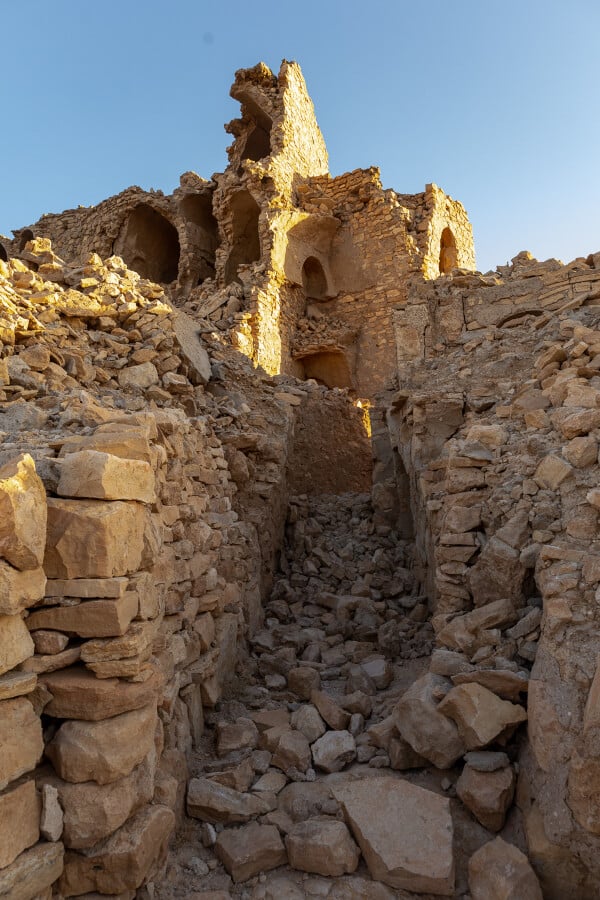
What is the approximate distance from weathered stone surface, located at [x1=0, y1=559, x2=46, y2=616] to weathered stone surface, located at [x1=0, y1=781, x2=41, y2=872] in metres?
0.66

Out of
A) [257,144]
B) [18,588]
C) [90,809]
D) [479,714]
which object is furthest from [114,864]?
[257,144]

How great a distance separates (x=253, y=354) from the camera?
12.0 metres

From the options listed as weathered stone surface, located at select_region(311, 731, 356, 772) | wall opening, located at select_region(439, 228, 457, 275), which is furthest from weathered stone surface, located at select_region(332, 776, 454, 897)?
wall opening, located at select_region(439, 228, 457, 275)

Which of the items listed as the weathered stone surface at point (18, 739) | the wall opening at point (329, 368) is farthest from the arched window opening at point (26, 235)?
the weathered stone surface at point (18, 739)

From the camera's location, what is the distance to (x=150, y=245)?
1795 cm

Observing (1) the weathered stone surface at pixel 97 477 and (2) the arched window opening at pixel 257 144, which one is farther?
(2) the arched window opening at pixel 257 144

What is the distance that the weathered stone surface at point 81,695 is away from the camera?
2.25 m

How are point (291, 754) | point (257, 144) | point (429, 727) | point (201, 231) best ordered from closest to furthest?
1. point (429, 727)
2. point (291, 754)
3. point (201, 231)
4. point (257, 144)

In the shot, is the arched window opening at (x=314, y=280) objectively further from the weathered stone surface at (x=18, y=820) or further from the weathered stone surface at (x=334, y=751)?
the weathered stone surface at (x=18, y=820)

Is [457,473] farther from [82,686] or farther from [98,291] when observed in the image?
[98,291]

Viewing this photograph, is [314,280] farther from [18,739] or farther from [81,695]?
[18,739]

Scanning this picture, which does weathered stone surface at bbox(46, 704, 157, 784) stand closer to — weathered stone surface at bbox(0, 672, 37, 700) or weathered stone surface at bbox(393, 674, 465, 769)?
weathered stone surface at bbox(0, 672, 37, 700)

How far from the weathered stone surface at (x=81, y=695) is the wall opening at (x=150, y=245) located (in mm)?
17107

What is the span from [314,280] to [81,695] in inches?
565
